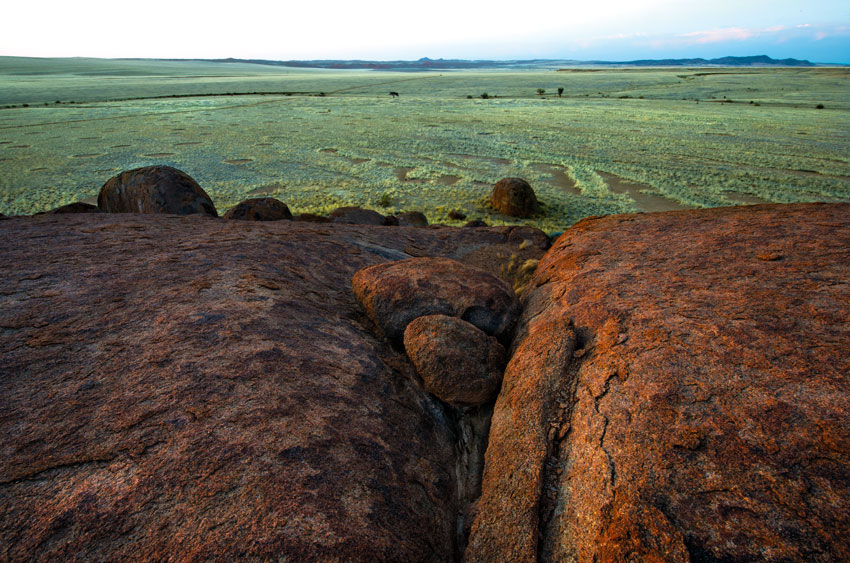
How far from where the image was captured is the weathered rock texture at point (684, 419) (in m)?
1.43

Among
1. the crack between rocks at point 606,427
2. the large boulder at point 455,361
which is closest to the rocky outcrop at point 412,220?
the large boulder at point 455,361

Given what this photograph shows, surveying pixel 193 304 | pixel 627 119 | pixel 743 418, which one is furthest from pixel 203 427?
pixel 627 119

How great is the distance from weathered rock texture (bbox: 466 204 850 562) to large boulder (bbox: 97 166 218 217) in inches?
211

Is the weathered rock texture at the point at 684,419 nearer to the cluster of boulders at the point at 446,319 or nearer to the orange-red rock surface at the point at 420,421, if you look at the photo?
the orange-red rock surface at the point at 420,421

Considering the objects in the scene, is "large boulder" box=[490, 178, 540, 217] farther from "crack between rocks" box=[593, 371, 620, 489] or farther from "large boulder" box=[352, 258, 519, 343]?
"crack between rocks" box=[593, 371, 620, 489]

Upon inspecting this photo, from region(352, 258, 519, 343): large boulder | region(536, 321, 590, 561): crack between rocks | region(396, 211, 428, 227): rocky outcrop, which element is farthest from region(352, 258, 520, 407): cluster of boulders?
region(396, 211, 428, 227): rocky outcrop

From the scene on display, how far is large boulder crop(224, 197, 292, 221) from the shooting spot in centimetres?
596

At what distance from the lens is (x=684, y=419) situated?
5.80 feet

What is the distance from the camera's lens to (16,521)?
1443 mm

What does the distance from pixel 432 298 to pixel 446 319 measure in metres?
0.38

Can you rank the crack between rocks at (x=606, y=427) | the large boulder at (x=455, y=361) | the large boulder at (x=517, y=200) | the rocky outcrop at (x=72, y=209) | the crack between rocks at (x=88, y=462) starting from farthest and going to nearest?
the large boulder at (x=517, y=200) < the rocky outcrop at (x=72, y=209) < the large boulder at (x=455, y=361) < the crack between rocks at (x=606, y=427) < the crack between rocks at (x=88, y=462)

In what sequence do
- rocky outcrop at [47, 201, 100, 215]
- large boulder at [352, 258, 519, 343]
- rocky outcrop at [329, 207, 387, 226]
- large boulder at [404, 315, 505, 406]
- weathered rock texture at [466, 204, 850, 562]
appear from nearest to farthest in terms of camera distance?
weathered rock texture at [466, 204, 850, 562] → large boulder at [404, 315, 505, 406] → large boulder at [352, 258, 519, 343] → rocky outcrop at [47, 201, 100, 215] → rocky outcrop at [329, 207, 387, 226]

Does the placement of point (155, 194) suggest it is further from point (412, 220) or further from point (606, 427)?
point (606, 427)

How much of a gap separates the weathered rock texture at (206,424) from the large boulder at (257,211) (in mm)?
2537
